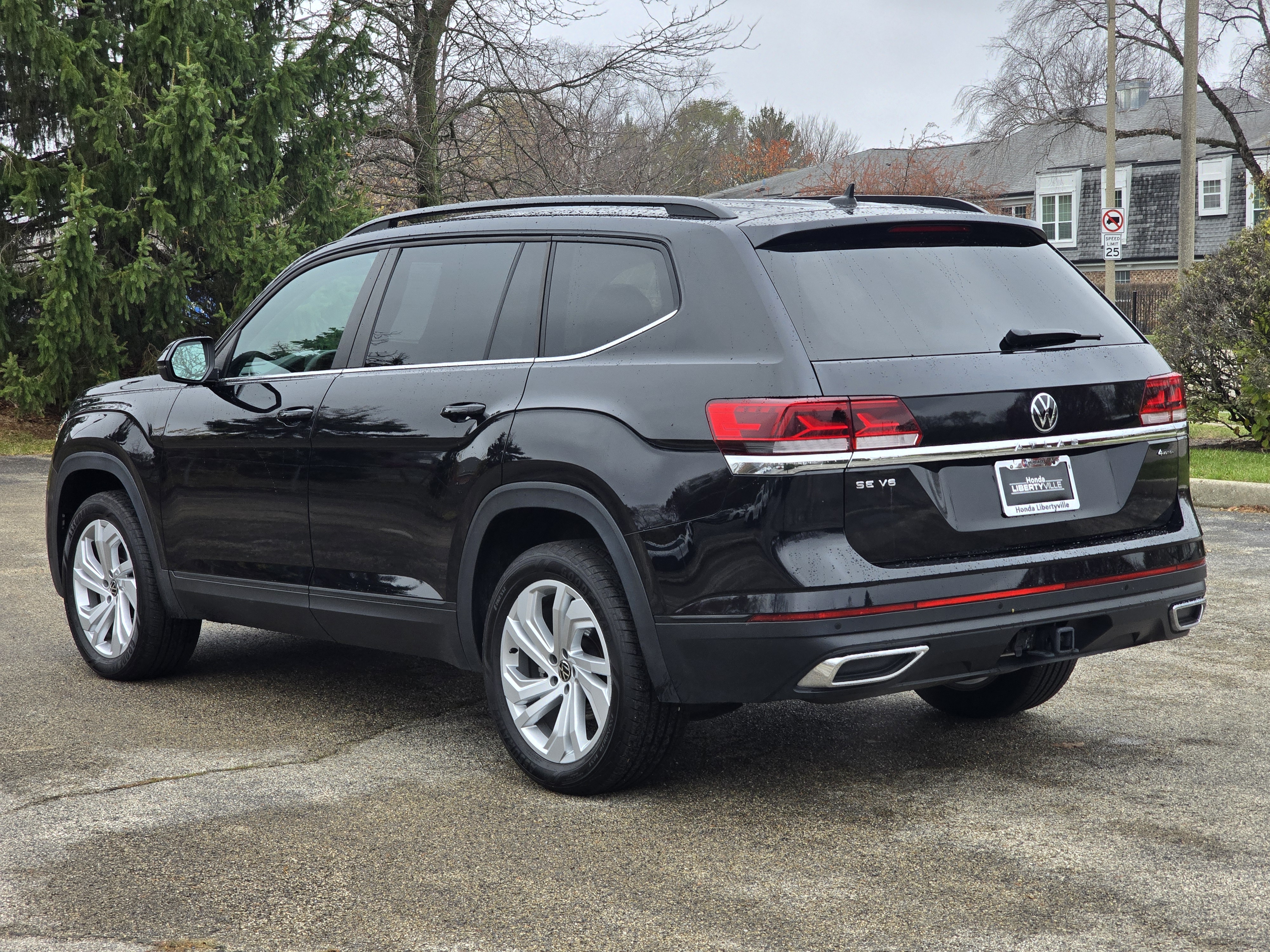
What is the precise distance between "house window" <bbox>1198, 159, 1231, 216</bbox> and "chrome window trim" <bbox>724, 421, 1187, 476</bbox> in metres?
53.6

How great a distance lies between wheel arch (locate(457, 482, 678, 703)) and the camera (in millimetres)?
4152

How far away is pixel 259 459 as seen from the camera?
5461 millimetres

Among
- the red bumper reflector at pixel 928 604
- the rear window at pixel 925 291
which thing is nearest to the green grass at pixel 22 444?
the rear window at pixel 925 291

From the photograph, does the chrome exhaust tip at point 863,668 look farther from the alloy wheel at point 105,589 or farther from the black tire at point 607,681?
the alloy wheel at point 105,589

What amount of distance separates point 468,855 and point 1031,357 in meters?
2.20

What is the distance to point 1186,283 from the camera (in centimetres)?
1471

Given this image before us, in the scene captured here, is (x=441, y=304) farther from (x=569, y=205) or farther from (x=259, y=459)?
(x=259, y=459)

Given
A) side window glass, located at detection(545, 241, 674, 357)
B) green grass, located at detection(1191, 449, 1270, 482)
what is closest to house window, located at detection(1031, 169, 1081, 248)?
green grass, located at detection(1191, 449, 1270, 482)

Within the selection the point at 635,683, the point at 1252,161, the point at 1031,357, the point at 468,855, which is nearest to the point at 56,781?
the point at 468,855

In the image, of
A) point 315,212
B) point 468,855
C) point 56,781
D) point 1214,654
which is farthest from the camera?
point 315,212

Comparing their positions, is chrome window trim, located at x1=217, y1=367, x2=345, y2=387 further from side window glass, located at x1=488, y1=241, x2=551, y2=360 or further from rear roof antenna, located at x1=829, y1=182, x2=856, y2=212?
rear roof antenna, located at x1=829, y1=182, x2=856, y2=212

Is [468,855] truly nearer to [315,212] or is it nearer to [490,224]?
[490,224]

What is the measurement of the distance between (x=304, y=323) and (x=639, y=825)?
2.54 metres

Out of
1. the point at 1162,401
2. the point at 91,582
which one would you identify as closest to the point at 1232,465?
the point at 1162,401
